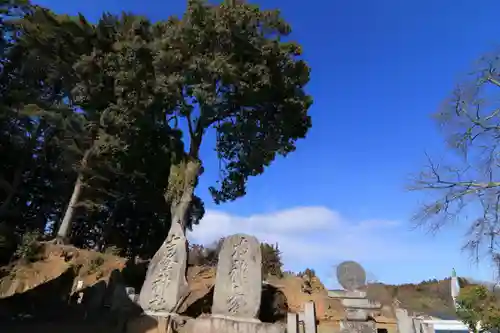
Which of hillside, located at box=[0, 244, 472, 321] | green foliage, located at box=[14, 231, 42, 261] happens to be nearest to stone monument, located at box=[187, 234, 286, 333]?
hillside, located at box=[0, 244, 472, 321]

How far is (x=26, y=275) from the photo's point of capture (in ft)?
34.0

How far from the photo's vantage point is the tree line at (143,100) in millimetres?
12555

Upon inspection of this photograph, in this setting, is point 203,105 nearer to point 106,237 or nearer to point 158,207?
point 158,207

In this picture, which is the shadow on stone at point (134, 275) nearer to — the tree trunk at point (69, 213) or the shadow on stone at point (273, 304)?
the tree trunk at point (69, 213)

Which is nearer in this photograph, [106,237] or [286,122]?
[286,122]

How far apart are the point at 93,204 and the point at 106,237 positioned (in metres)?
6.11

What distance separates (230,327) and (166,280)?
2291mm

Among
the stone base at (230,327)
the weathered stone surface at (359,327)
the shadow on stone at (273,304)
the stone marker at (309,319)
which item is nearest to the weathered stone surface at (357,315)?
the weathered stone surface at (359,327)

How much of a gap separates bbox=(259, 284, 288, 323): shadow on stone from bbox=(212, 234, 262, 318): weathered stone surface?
4.55m

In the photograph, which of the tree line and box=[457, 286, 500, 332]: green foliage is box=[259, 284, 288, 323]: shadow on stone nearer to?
the tree line

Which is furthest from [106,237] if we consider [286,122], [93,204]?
[286,122]

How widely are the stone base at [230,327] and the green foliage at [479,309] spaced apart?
38.1 feet

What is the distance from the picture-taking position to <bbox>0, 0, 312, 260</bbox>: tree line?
1255 centimetres

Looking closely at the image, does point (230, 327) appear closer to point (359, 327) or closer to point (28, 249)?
point (359, 327)
